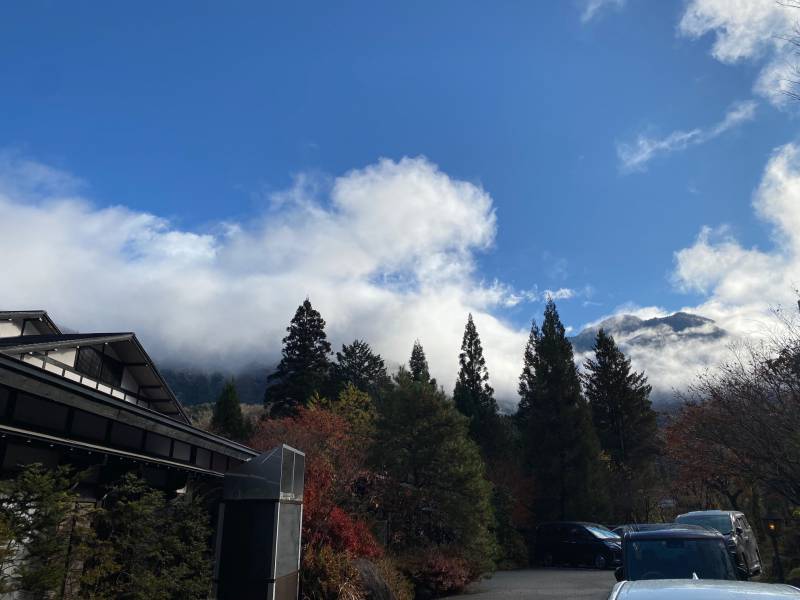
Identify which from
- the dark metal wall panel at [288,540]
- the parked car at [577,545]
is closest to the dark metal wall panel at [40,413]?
the dark metal wall panel at [288,540]

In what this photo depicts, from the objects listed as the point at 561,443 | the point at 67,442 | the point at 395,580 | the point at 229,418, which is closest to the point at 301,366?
the point at 229,418

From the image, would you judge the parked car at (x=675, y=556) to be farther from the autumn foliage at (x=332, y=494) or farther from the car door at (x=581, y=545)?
the car door at (x=581, y=545)

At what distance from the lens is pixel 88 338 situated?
55.0 feet

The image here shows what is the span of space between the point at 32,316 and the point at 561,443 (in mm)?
30083

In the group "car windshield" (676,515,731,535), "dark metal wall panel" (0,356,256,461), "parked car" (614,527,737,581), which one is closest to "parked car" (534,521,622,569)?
"car windshield" (676,515,731,535)

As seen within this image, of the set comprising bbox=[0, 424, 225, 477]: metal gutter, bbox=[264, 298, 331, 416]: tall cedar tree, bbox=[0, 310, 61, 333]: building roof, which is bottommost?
bbox=[0, 424, 225, 477]: metal gutter

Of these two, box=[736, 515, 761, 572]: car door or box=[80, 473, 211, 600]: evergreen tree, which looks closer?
box=[80, 473, 211, 600]: evergreen tree

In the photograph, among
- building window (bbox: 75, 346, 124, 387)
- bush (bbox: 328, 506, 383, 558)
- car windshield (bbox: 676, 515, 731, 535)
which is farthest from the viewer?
building window (bbox: 75, 346, 124, 387)

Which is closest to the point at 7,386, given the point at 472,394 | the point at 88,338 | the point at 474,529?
the point at 88,338

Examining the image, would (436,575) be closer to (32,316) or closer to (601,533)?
(601,533)

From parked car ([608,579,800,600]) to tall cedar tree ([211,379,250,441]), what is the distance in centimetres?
4491

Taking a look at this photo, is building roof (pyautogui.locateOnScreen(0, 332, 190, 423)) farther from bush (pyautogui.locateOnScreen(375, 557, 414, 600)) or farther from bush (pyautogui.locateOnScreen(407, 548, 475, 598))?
bush (pyautogui.locateOnScreen(407, 548, 475, 598))

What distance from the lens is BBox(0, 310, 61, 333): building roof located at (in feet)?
58.7

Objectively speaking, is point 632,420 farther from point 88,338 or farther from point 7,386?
point 7,386
